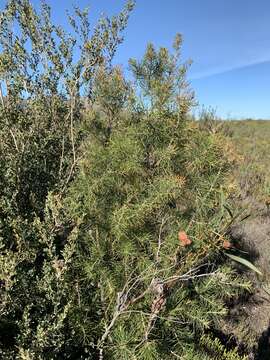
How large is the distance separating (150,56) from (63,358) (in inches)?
142

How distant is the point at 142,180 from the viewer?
154 inches

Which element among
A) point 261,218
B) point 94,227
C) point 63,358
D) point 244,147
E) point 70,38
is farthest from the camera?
point 244,147

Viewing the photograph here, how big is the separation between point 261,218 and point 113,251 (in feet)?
21.5

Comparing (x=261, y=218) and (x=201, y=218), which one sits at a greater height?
(x=201, y=218)

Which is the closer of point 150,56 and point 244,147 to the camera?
point 150,56

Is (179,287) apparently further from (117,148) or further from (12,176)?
(12,176)

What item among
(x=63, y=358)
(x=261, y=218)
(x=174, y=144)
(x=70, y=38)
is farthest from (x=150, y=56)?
(x=261, y=218)

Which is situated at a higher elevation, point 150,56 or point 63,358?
point 150,56

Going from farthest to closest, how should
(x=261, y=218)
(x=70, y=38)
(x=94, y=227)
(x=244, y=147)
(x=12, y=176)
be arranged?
(x=244, y=147) → (x=261, y=218) → (x=70, y=38) → (x=12, y=176) → (x=94, y=227)

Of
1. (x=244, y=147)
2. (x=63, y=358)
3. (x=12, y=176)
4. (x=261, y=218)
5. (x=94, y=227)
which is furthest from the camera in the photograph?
(x=244, y=147)

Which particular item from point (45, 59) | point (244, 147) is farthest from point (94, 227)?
point (244, 147)

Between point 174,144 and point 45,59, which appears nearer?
point 174,144

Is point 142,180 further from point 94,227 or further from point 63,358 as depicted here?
point 63,358

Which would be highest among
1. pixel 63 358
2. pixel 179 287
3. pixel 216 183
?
pixel 216 183
